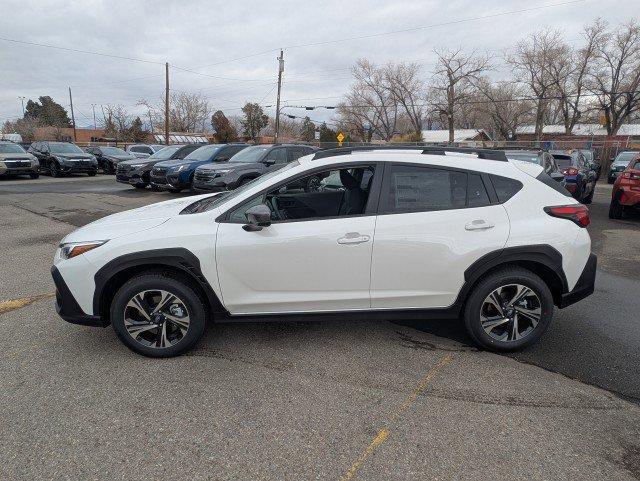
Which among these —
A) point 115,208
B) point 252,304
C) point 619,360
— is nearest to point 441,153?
point 252,304

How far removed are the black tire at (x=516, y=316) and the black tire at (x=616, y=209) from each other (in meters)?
7.79

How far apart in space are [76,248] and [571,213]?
12.8 feet

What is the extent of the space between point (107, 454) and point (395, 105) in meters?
62.5

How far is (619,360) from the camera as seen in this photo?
339cm

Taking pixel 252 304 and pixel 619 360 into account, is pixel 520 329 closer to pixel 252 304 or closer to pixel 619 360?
pixel 619 360

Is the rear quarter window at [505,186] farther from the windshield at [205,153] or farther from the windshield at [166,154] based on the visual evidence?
the windshield at [166,154]

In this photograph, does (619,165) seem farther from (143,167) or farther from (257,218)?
(257,218)

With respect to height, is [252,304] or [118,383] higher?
[252,304]

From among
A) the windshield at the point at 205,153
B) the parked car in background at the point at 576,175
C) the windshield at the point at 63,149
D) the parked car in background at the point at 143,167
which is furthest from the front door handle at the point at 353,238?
the windshield at the point at 63,149

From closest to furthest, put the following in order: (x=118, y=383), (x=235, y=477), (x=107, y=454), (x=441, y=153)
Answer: (x=235, y=477) < (x=107, y=454) < (x=118, y=383) < (x=441, y=153)

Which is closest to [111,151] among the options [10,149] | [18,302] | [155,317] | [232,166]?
[10,149]

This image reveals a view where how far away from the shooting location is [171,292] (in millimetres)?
3242

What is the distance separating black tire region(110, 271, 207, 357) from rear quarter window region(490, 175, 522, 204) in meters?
2.51

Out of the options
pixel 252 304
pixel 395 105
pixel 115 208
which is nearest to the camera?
pixel 252 304
